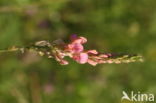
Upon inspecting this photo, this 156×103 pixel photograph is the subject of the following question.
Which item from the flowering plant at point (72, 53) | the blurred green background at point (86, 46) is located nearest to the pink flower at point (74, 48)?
the flowering plant at point (72, 53)

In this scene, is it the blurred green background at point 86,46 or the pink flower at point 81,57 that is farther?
the blurred green background at point 86,46

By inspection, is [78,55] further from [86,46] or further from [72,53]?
[86,46]

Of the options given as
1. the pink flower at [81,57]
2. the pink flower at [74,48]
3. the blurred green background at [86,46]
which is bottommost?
the pink flower at [81,57]

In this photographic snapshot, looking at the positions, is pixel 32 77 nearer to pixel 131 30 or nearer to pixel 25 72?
pixel 25 72

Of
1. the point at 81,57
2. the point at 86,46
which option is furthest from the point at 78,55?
the point at 86,46

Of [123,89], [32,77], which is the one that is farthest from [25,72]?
[123,89]

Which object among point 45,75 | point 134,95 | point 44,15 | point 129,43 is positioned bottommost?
point 134,95

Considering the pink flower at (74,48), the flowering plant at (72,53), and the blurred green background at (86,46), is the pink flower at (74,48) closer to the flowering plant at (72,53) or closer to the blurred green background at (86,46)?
the flowering plant at (72,53)

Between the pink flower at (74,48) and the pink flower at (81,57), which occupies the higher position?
the pink flower at (74,48)
